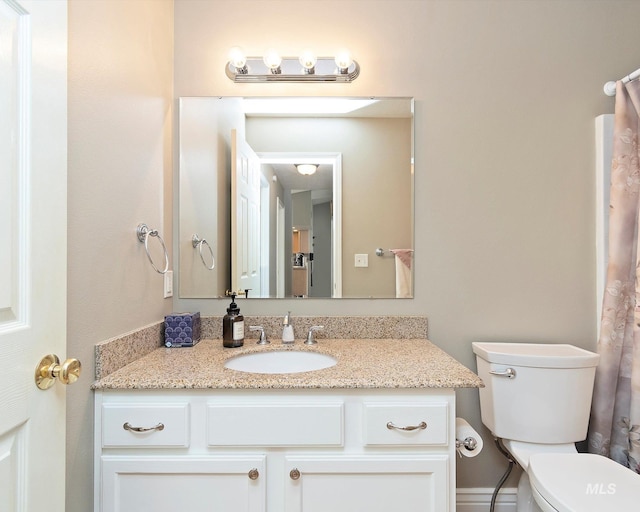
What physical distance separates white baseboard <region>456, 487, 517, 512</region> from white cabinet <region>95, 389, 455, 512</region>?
680mm

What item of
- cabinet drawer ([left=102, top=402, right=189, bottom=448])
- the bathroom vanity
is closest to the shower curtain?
the bathroom vanity

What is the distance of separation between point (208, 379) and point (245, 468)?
27 centimetres

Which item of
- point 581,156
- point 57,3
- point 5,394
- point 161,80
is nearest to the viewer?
point 5,394

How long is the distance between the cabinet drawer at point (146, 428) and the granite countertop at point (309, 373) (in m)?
0.08

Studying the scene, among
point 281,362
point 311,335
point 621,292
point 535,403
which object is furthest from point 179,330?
point 621,292

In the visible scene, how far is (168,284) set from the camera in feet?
5.18

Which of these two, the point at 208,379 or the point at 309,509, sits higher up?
the point at 208,379

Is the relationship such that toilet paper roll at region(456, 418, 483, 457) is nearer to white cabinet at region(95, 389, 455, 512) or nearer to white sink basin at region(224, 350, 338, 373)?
white cabinet at region(95, 389, 455, 512)

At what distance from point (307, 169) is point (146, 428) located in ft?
3.76

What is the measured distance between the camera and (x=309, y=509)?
1059 millimetres

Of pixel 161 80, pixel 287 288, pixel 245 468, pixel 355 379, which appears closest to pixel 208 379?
pixel 245 468

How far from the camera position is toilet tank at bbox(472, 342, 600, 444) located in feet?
4.56

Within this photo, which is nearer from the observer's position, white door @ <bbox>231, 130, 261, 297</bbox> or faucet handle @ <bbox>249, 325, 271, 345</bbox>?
faucet handle @ <bbox>249, 325, 271, 345</bbox>

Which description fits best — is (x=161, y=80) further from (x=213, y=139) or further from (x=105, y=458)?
(x=105, y=458)
